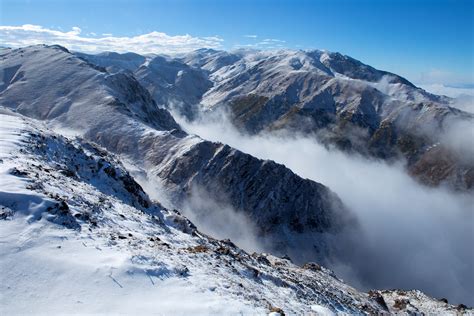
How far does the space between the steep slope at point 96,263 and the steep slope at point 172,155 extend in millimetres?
72426

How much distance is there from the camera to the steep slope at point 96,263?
51.4 ft

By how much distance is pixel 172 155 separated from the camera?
4267 inches

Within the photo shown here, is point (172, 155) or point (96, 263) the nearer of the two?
point (96, 263)

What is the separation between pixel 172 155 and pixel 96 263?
91.4 meters

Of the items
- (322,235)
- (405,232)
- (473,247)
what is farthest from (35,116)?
(473,247)

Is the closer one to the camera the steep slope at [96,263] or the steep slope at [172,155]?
the steep slope at [96,263]

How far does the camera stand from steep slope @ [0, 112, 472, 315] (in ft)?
51.4

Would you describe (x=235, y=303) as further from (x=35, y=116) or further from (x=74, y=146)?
(x=35, y=116)

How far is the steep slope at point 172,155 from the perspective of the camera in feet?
347

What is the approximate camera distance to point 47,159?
33.9 m

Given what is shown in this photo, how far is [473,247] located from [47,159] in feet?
579

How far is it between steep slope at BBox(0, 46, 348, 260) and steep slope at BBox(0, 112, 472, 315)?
72.4m

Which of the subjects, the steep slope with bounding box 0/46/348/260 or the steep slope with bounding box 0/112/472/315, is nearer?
the steep slope with bounding box 0/112/472/315

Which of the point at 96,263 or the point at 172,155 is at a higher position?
the point at 96,263
